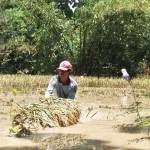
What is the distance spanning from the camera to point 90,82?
72.7 feet

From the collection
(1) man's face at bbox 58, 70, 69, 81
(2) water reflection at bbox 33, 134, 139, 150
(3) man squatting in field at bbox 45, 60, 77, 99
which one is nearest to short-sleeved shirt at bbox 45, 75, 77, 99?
(3) man squatting in field at bbox 45, 60, 77, 99

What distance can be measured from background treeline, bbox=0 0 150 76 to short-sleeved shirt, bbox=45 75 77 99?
17.2 m

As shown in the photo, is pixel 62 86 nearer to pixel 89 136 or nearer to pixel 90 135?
pixel 90 135

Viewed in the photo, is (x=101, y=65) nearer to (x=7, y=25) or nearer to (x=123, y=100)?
(x=7, y=25)

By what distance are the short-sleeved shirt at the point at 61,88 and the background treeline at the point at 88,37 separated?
56.5 feet

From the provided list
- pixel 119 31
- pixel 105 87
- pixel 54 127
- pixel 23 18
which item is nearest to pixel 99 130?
pixel 54 127

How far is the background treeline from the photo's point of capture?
1121 inches

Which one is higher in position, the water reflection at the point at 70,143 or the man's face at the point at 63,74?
the man's face at the point at 63,74

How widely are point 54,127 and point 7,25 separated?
888 inches

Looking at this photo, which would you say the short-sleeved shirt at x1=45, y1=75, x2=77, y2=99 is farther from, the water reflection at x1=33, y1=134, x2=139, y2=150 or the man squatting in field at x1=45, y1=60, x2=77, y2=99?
the water reflection at x1=33, y1=134, x2=139, y2=150

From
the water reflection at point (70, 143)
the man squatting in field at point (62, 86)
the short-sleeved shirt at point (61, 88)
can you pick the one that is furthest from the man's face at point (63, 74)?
the water reflection at point (70, 143)

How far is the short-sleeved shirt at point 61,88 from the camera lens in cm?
1115

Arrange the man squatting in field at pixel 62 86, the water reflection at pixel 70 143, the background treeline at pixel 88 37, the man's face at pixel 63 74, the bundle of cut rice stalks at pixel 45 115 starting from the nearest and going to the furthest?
the water reflection at pixel 70 143, the bundle of cut rice stalks at pixel 45 115, the man's face at pixel 63 74, the man squatting in field at pixel 62 86, the background treeline at pixel 88 37

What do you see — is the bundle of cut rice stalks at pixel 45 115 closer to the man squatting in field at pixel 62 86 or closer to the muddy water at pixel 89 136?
the muddy water at pixel 89 136
